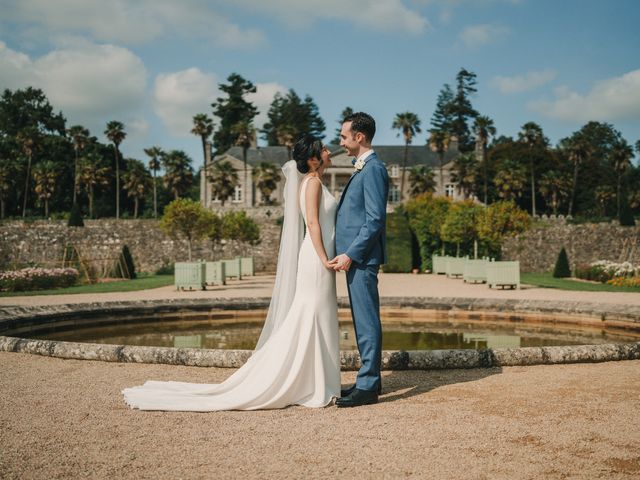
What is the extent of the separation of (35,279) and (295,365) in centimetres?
1832

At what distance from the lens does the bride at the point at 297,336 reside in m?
4.43

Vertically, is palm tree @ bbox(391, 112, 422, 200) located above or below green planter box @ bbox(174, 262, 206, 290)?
above

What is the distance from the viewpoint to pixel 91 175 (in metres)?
51.8

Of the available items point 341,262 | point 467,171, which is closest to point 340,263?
point 341,262

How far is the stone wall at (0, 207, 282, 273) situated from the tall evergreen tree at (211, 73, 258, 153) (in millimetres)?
31733

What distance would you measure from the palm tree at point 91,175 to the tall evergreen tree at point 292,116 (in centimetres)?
2862

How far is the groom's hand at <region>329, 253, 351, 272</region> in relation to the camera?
4504 millimetres

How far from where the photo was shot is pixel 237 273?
2489cm

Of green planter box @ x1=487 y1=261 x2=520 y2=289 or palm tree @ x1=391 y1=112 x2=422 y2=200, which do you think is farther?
palm tree @ x1=391 y1=112 x2=422 y2=200

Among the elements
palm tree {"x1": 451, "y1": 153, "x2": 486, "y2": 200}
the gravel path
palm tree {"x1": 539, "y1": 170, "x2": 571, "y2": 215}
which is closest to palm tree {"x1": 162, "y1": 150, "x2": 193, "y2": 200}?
palm tree {"x1": 451, "y1": 153, "x2": 486, "y2": 200}

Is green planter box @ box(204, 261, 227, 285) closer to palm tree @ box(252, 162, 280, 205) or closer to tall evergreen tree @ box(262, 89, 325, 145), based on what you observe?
palm tree @ box(252, 162, 280, 205)

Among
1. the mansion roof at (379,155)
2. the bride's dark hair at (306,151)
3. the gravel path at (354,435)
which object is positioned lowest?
the gravel path at (354,435)

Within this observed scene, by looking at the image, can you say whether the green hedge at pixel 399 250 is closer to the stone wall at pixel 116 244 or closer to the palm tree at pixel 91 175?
the stone wall at pixel 116 244

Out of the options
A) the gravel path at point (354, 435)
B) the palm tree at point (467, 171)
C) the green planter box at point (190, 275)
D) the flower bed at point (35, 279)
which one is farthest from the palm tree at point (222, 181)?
the gravel path at point (354, 435)
